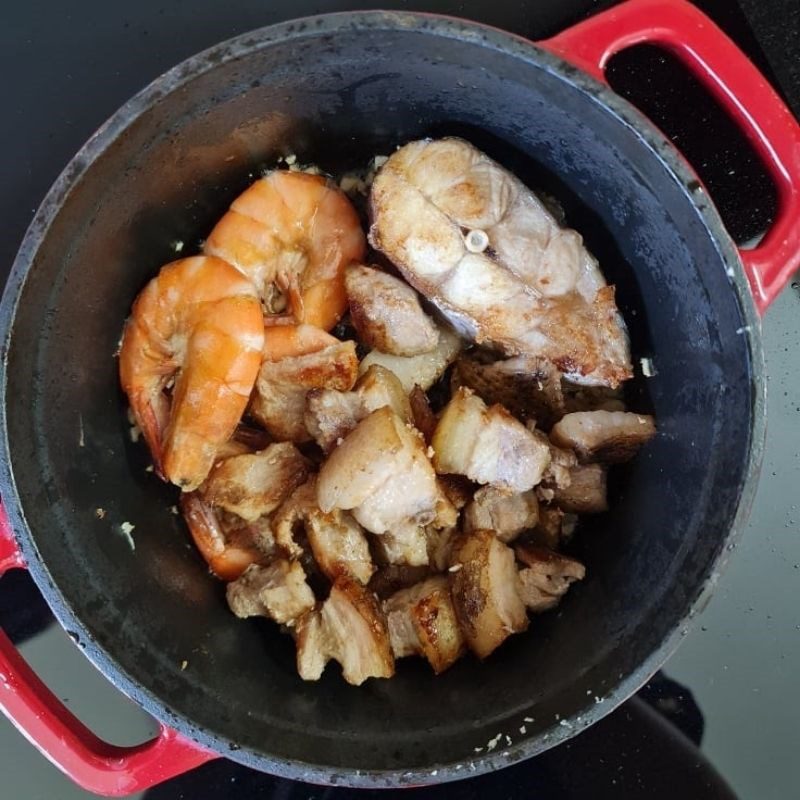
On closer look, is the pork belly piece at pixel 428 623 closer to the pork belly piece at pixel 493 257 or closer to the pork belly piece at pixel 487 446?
the pork belly piece at pixel 487 446

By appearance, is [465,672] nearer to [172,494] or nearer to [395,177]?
[172,494]

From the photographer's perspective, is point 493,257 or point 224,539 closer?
point 493,257

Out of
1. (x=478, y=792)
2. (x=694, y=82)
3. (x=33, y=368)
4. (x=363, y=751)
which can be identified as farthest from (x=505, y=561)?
(x=694, y=82)

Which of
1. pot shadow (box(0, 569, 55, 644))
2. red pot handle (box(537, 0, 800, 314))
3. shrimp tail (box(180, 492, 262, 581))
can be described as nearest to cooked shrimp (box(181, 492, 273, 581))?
shrimp tail (box(180, 492, 262, 581))

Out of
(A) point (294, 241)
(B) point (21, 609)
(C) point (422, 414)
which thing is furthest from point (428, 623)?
(B) point (21, 609)

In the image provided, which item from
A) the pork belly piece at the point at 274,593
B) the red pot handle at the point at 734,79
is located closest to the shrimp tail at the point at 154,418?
the pork belly piece at the point at 274,593

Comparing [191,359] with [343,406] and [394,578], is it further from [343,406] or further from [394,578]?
[394,578]
